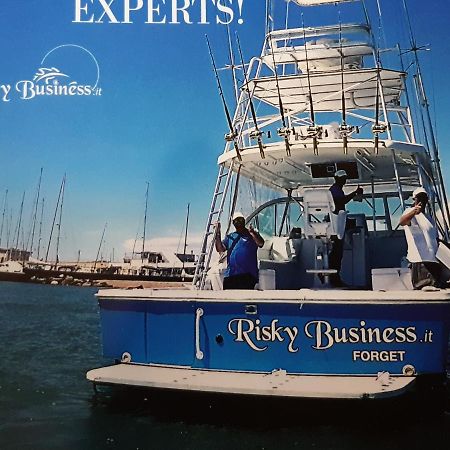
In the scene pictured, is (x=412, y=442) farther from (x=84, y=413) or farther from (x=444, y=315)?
(x=84, y=413)

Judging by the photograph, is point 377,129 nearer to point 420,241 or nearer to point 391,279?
point 420,241

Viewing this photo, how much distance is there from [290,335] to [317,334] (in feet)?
0.67

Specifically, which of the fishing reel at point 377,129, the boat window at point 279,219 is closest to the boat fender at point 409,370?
Answer: the fishing reel at point 377,129

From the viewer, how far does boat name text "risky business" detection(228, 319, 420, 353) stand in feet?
14.0

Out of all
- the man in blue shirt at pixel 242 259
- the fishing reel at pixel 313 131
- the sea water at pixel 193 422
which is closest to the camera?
the sea water at pixel 193 422

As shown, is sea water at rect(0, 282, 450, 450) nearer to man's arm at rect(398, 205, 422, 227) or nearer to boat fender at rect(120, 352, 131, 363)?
boat fender at rect(120, 352, 131, 363)

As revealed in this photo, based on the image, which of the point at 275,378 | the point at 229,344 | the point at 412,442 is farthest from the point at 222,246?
the point at 412,442

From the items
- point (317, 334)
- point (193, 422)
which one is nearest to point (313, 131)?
point (317, 334)

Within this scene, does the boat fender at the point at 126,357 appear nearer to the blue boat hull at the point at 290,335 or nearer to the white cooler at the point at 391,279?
the blue boat hull at the point at 290,335

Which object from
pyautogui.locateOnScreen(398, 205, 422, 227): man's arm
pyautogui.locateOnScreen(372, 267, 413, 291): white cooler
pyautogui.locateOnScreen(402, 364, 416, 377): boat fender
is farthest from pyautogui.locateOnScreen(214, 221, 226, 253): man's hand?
pyautogui.locateOnScreen(402, 364, 416, 377): boat fender

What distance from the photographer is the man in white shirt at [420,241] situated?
4641 millimetres

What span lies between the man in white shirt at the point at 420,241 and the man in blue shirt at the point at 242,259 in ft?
4.21

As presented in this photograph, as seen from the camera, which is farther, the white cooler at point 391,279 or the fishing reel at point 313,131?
the fishing reel at point 313,131

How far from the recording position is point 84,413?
15.2ft
